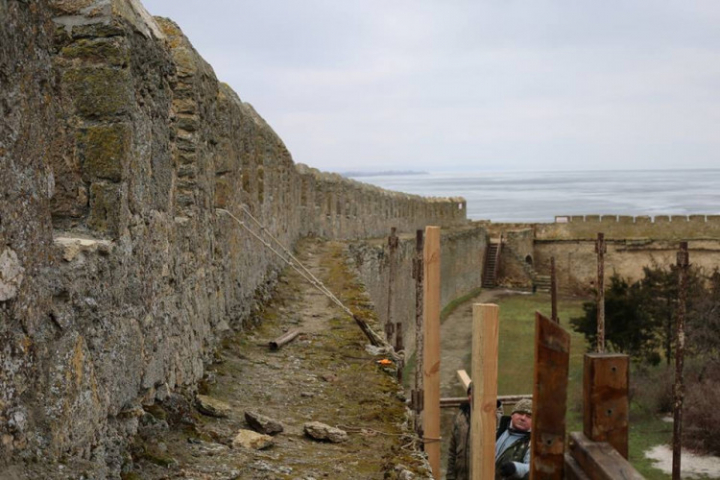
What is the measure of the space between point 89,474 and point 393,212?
20624 mm

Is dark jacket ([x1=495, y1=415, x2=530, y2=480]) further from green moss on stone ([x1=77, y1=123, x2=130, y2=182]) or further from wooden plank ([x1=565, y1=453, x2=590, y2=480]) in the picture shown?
green moss on stone ([x1=77, y1=123, x2=130, y2=182])

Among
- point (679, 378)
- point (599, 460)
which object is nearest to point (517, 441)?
point (599, 460)

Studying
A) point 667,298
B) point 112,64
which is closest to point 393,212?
point 667,298

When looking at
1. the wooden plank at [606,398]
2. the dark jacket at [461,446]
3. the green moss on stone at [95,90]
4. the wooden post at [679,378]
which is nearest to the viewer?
the wooden plank at [606,398]

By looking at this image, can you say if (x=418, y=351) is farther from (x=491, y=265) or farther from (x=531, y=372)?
(x=491, y=265)

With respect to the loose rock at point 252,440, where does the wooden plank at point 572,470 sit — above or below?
above

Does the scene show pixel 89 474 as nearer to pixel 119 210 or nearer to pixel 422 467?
pixel 119 210

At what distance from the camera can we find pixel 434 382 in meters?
6.24

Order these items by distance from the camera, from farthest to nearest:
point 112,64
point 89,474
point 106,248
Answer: point 112,64 → point 106,248 → point 89,474

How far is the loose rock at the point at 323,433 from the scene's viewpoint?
4.40m

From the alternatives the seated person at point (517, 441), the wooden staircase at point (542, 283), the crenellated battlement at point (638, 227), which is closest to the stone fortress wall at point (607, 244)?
the crenellated battlement at point (638, 227)

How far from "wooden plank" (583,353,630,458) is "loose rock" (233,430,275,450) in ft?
5.30

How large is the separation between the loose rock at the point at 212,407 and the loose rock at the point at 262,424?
137 millimetres

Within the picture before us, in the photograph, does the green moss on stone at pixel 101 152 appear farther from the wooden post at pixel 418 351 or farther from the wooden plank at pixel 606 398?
the wooden post at pixel 418 351
